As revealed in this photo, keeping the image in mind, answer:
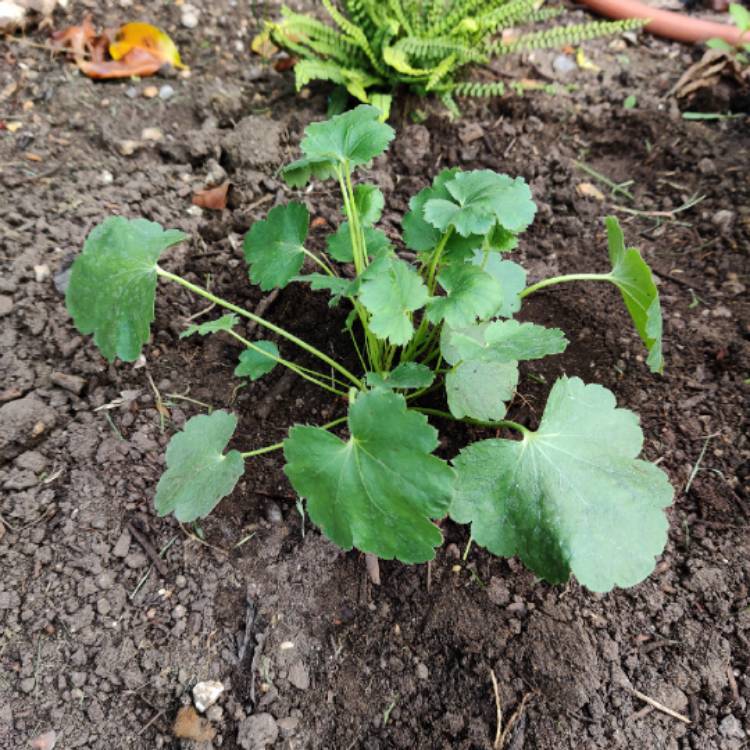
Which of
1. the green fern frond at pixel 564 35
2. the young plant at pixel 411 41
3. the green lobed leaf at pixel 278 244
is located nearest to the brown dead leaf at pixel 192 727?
the green lobed leaf at pixel 278 244

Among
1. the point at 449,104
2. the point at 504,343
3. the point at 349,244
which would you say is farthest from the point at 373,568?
the point at 449,104

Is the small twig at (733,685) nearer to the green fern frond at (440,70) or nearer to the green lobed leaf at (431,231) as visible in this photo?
the green lobed leaf at (431,231)

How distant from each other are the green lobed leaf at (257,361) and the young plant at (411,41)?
1247 mm

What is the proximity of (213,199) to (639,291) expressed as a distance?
1483 mm

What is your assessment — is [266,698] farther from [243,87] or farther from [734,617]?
[243,87]

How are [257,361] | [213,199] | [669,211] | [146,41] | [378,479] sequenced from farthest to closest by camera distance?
[146,41]
[669,211]
[213,199]
[257,361]
[378,479]

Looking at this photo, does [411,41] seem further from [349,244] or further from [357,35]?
[349,244]

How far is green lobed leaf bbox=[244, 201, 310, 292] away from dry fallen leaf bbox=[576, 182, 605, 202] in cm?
121

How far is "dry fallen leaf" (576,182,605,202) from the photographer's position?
249cm

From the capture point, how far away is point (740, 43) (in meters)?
2.88

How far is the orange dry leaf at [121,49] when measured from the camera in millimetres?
2678

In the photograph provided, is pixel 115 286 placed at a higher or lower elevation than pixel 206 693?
higher

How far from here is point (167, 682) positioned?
1.52 m

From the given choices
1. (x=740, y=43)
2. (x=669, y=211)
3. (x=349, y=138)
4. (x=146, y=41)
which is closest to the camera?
(x=349, y=138)
